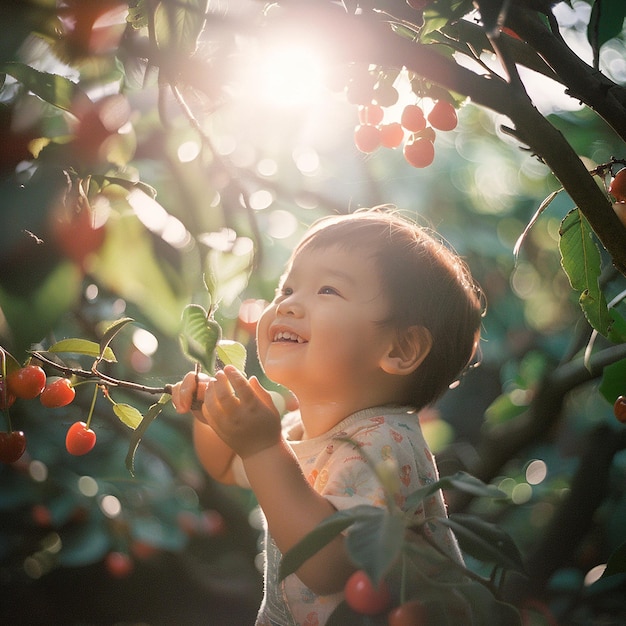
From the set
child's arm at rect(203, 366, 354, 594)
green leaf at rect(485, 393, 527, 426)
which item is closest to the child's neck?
child's arm at rect(203, 366, 354, 594)

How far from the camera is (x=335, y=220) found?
1346 mm

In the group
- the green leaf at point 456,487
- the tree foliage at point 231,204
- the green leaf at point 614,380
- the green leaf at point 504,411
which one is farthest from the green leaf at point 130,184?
the green leaf at point 504,411

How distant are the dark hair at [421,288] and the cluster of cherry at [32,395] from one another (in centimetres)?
46

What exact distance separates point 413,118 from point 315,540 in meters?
0.85

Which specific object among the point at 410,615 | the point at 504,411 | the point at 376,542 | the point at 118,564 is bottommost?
the point at 504,411

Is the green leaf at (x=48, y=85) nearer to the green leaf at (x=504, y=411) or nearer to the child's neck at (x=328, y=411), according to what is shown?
the child's neck at (x=328, y=411)

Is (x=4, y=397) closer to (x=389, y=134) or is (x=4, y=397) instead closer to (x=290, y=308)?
(x=290, y=308)

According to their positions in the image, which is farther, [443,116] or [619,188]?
[443,116]

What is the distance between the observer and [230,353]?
3.61ft

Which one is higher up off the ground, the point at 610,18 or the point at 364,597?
the point at 610,18

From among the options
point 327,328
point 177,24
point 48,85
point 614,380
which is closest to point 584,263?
point 614,380

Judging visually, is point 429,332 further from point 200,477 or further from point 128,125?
point 200,477

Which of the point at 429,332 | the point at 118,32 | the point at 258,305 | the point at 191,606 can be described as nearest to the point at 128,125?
the point at 118,32

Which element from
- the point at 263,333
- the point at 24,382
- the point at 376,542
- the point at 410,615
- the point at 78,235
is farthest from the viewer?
the point at 263,333
